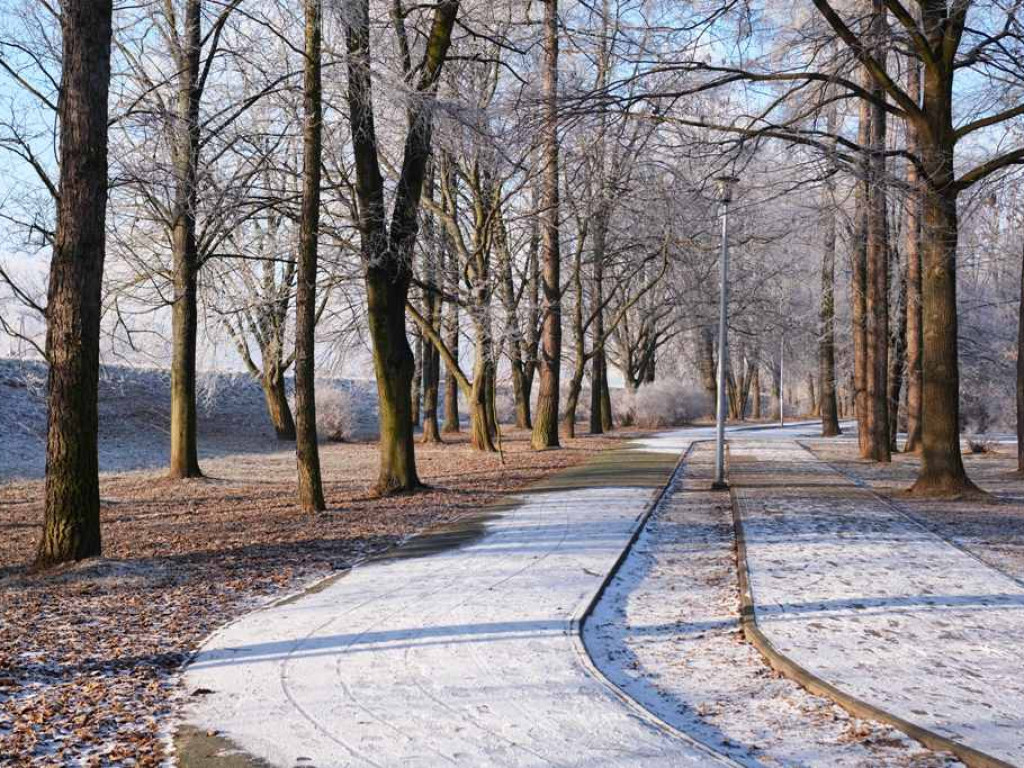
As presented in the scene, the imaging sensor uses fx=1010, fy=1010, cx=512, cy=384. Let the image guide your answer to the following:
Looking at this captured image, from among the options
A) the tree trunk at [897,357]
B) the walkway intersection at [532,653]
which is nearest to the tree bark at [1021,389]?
the walkway intersection at [532,653]

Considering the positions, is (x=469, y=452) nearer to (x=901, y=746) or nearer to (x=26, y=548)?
(x=26, y=548)

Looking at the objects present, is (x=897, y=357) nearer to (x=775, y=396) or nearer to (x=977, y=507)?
(x=977, y=507)

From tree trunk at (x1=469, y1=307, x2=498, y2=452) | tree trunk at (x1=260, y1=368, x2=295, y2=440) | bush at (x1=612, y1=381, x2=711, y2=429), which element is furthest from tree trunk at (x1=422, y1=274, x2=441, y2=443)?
bush at (x1=612, y1=381, x2=711, y2=429)

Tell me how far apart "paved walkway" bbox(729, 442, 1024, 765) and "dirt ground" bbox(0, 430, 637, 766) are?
13.0 feet

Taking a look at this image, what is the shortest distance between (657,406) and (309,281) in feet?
114

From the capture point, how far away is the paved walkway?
5.49m

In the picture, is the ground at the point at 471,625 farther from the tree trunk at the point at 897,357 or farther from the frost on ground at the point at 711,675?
the tree trunk at the point at 897,357

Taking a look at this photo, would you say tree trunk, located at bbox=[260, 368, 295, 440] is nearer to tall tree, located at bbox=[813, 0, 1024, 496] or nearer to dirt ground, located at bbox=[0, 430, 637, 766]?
dirt ground, located at bbox=[0, 430, 637, 766]

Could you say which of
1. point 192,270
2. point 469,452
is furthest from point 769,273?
point 192,270

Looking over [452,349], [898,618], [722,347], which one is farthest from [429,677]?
[452,349]

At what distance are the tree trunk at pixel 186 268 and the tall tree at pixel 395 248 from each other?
246 cm

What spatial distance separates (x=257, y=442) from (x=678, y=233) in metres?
15.4

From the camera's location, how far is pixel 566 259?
30.9 metres

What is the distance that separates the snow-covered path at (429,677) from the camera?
489cm
